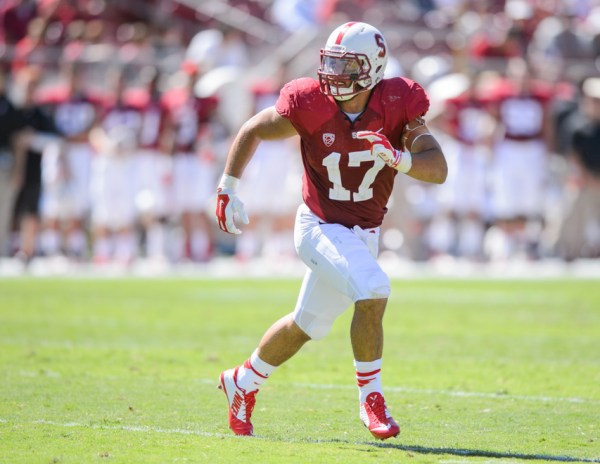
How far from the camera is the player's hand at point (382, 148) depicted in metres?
5.22

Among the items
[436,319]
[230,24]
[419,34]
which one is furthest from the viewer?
[230,24]

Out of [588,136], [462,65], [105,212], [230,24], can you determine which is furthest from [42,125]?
[588,136]

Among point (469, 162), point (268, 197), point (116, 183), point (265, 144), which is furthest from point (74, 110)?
point (469, 162)

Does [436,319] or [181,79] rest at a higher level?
[181,79]

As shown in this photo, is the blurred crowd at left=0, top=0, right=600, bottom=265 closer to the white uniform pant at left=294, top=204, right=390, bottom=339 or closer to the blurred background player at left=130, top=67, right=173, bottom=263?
the blurred background player at left=130, top=67, right=173, bottom=263

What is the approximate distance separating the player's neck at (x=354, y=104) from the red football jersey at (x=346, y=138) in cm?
4

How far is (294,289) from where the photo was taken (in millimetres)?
12625

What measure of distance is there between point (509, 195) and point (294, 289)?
375 centimetres

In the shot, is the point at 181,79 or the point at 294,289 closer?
the point at 294,289

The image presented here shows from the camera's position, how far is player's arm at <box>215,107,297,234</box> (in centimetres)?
564

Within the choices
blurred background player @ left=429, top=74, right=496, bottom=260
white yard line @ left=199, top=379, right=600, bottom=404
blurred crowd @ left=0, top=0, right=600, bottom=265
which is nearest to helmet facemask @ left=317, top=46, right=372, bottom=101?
white yard line @ left=199, top=379, right=600, bottom=404

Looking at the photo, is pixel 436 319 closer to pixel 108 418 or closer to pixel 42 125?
pixel 108 418

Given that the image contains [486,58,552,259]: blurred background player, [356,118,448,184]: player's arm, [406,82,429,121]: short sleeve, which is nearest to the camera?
[356,118,448,184]: player's arm

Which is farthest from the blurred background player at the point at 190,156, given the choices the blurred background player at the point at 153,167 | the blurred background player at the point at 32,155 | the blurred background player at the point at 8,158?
the blurred background player at the point at 8,158
